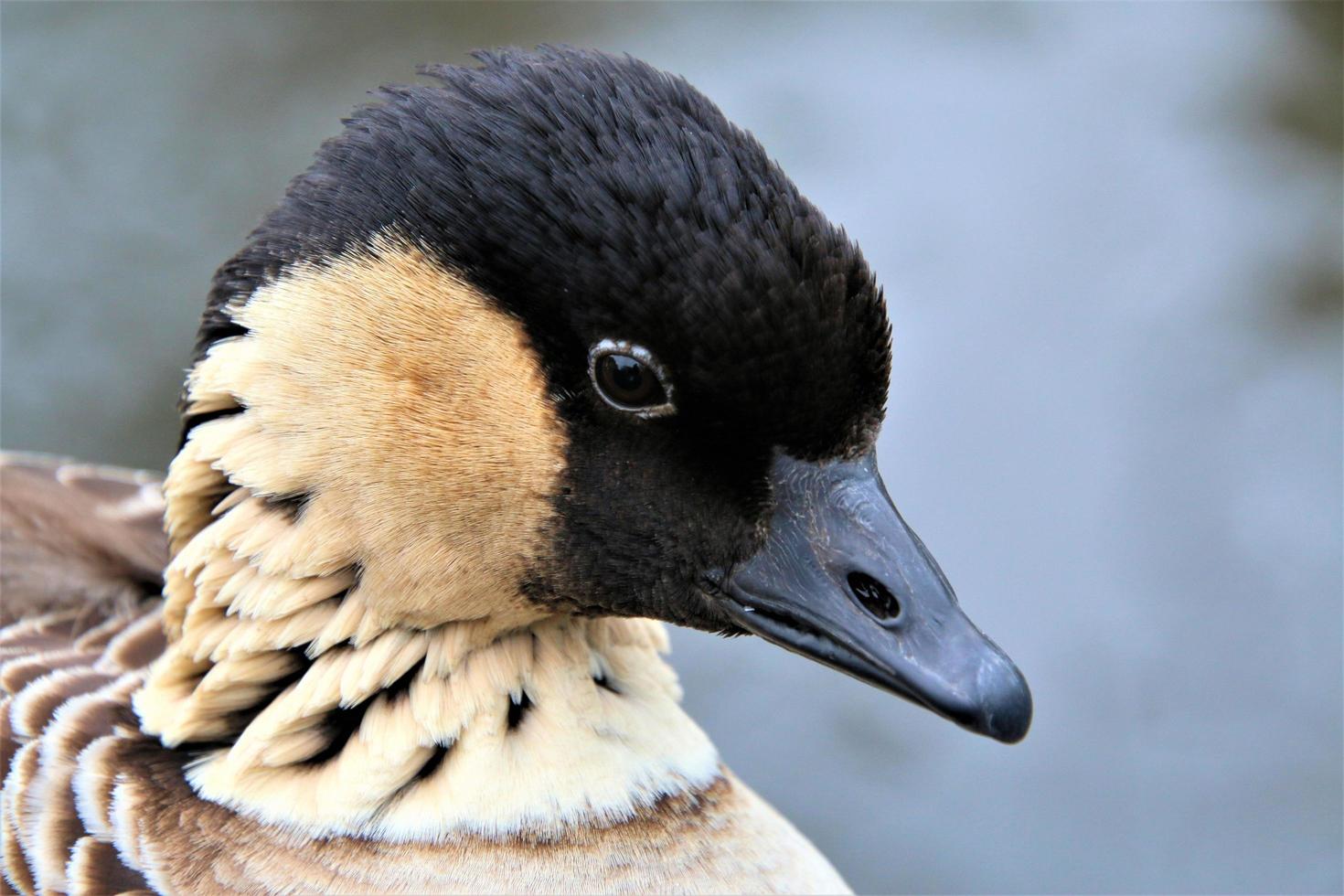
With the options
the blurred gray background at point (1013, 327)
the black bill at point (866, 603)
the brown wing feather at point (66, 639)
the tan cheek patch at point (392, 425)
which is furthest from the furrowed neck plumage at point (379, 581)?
the blurred gray background at point (1013, 327)

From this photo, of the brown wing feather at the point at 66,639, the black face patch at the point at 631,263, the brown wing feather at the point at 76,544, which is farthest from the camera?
the brown wing feather at the point at 76,544

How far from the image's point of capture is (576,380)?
1.85m

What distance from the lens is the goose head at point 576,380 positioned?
177 cm

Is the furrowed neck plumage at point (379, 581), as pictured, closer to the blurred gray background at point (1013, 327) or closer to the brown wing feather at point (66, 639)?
the brown wing feather at point (66, 639)

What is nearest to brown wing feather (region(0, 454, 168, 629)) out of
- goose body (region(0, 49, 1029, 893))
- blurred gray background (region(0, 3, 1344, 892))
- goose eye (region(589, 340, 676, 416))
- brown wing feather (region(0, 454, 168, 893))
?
brown wing feather (region(0, 454, 168, 893))

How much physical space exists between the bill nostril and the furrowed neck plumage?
0.43m

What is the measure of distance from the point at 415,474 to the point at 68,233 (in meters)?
4.52

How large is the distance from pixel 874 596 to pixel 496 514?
0.52 metres

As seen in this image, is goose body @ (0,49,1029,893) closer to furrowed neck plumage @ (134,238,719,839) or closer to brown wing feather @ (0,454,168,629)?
furrowed neck plumage @ (134,238,719,839)

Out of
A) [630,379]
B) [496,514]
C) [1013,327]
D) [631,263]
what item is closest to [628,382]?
[630,379]

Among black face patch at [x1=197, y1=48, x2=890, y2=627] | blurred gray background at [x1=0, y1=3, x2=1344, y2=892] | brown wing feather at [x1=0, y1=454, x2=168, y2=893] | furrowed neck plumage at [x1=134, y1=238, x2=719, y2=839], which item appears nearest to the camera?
black face patch at [x1=197, y1=48, x2=890, y2=627]

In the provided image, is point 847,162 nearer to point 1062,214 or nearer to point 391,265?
point 1062,214

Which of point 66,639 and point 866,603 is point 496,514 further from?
point 66,639

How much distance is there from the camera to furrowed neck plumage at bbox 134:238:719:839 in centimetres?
186
